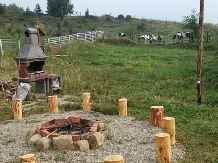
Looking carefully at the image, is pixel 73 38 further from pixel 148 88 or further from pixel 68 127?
pixel 68 127

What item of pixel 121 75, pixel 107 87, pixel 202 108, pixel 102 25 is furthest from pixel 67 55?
pixel 102 25

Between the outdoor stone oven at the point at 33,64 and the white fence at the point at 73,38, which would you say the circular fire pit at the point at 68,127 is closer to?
the outdoor stone oven at the point at 33,64

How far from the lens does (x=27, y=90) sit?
473 inches

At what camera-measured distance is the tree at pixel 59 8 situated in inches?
2060

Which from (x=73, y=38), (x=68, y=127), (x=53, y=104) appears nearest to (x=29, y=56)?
(x=53, y=104)

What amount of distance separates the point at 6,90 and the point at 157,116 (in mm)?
6667

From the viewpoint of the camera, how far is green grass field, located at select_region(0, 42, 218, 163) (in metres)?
8.05

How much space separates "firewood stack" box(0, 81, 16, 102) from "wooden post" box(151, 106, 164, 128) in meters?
6.07

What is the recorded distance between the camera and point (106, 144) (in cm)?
732

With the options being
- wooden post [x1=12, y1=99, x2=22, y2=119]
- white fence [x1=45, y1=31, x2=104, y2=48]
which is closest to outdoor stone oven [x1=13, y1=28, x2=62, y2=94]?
wooden post [x1=12, y1=99, x2=22, y2=119]

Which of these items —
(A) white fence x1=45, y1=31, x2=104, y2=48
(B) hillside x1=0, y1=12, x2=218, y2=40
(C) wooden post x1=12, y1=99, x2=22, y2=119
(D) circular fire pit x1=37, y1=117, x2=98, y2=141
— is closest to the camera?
(D) circular fire pit x1=37, y1=117, x2=98, y2=141

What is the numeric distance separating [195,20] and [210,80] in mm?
21081

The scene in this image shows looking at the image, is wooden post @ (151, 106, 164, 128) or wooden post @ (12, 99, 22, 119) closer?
wooden post @ (151, 106, 164, 128)

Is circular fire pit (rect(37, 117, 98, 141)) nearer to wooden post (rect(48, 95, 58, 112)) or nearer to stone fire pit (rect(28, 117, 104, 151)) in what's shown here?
stone fire pit (rect(28, 117, 104, 151))
